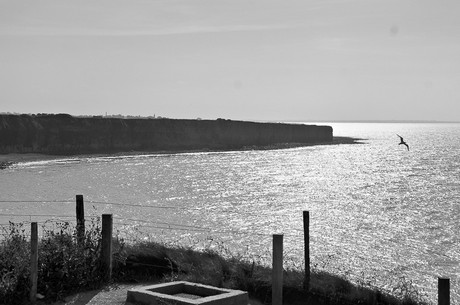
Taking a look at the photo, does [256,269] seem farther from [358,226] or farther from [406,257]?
[358,226]

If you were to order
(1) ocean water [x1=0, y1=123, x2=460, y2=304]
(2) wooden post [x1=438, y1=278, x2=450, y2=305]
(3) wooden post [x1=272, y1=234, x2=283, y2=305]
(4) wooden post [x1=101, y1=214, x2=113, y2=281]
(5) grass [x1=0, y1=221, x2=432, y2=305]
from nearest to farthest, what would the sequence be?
1. (2) wooden post [x1=438, y1=278, x2=450, y2=305]
2. (3) wooden post [x1=272, y1=234, x2=283, y2=305]
3. (5) grass [x1=0, y1=221, x2=432, y2=305]
4. (4) wooden post [x1=101, y1=214, x2=113, y2=281]
5. (1) ocean water [x1=0, y1=123, x2=460, y2=304]

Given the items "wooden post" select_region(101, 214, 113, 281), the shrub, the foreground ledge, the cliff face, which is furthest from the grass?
the cliff face

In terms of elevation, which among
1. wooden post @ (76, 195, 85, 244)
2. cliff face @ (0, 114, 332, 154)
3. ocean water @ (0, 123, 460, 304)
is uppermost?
A: cliff face @ (0, 114, 332, 154)

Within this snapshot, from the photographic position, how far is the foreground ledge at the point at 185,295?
9844mm

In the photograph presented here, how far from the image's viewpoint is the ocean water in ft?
90.9

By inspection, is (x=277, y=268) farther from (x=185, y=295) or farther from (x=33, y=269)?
(x=33, y=269)

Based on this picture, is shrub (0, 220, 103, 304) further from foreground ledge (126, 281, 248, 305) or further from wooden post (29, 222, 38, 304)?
foreground ledge (126, 281, 248, 305)

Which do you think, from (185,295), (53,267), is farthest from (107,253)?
(185,295)

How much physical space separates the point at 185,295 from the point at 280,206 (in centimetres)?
3866

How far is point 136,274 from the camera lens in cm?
1271

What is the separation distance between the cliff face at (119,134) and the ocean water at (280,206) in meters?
11.8

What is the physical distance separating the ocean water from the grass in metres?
1.86

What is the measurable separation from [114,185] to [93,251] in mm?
55549

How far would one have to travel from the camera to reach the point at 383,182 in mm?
73688
